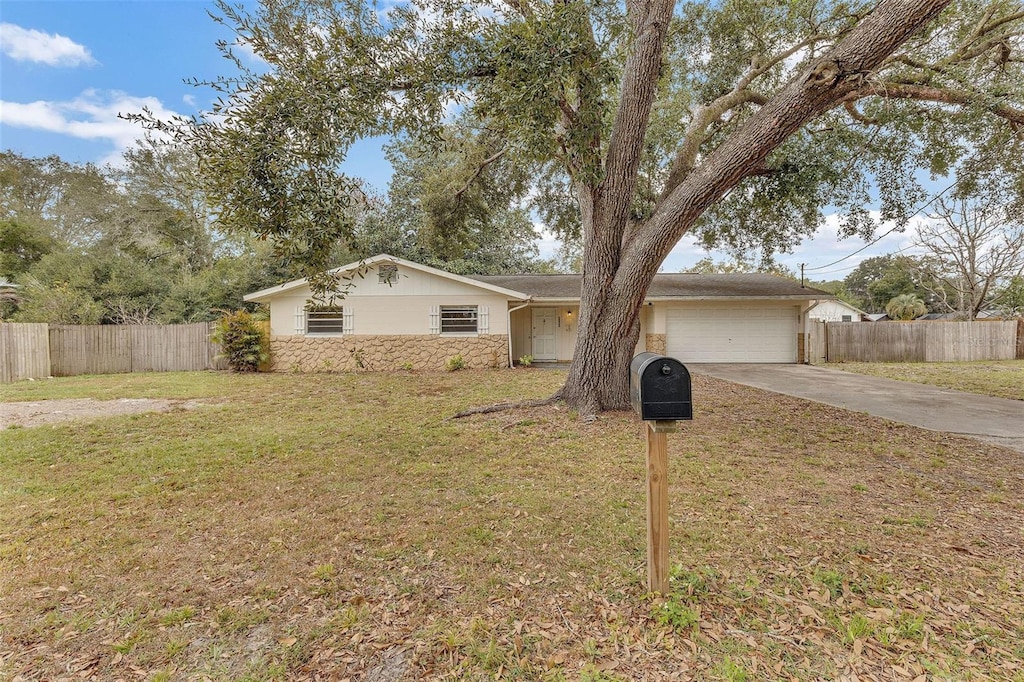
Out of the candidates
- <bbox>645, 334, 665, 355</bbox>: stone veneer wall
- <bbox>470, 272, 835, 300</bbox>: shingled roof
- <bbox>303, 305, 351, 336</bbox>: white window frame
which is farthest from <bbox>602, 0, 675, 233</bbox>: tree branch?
<bbox>303, 305, 351, 336</bbox>: white window frame

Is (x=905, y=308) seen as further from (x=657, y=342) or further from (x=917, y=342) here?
(x=657, y=342)

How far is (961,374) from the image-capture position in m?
11.5

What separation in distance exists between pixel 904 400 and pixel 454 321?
411 inches

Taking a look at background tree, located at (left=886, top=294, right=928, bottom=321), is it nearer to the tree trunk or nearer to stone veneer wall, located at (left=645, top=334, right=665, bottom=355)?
stone veneer wall, located at (left=645, top=334, right=665, bottom=355)

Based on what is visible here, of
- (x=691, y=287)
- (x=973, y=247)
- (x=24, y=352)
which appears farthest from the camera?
(x=973, y=247)

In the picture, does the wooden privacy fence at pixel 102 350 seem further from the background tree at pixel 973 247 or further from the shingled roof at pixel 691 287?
the background tree at pixel 973 247

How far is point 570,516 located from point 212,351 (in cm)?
1372

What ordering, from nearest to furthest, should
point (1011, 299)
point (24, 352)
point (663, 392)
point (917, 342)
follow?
point (663, 392), point (24, 352), point (917, 342), point (1011, 299)

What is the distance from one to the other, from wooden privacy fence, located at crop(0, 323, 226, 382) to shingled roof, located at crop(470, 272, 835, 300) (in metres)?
8.77

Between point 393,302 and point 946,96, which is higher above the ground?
point 946,96

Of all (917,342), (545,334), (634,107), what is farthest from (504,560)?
(917,342)

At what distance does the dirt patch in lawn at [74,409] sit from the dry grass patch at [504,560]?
1598 mm

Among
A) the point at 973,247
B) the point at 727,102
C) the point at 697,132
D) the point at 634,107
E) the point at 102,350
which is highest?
the point at 727,102

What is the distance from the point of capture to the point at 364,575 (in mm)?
2602
